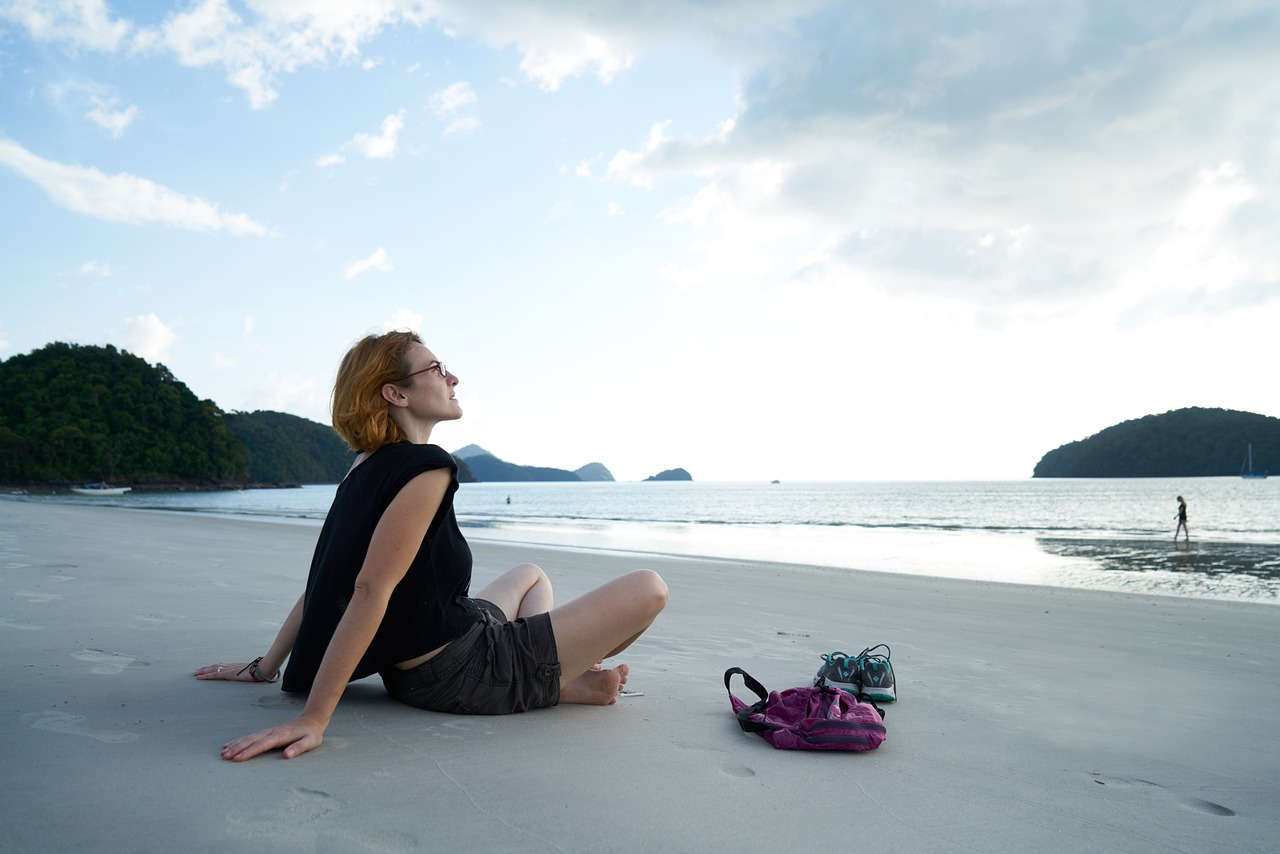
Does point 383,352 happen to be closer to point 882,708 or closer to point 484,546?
point 882,708

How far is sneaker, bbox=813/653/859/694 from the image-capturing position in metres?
3.55

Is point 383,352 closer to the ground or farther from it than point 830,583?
farther from it

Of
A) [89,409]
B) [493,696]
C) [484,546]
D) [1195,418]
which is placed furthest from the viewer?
[1195,418]

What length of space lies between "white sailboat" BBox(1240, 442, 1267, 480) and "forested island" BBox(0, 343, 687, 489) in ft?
418

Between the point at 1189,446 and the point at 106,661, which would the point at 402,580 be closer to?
the point at 106,661

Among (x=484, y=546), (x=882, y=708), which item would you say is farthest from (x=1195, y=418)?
(x=882, y=708)

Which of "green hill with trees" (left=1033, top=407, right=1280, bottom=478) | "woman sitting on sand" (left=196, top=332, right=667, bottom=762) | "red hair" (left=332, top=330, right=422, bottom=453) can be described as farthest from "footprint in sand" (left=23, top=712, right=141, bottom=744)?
"green hill with trees" (left=1033, top=407, right=1280, bottom=478)

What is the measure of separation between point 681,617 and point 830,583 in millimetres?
4761

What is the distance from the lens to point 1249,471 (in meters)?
103

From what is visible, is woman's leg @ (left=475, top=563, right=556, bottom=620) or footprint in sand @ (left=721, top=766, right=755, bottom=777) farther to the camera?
woman's leg @ (left=475, top=563, right=556, bottom=620)

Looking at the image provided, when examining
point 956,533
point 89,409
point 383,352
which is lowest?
point 956,533

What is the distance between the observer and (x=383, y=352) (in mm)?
2643

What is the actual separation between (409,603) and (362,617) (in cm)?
26

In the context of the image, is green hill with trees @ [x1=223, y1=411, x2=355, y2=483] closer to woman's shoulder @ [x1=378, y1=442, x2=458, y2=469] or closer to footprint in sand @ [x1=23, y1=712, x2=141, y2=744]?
footprint in sand @ [x1=23, y1=712, x2=141, y2=744]
